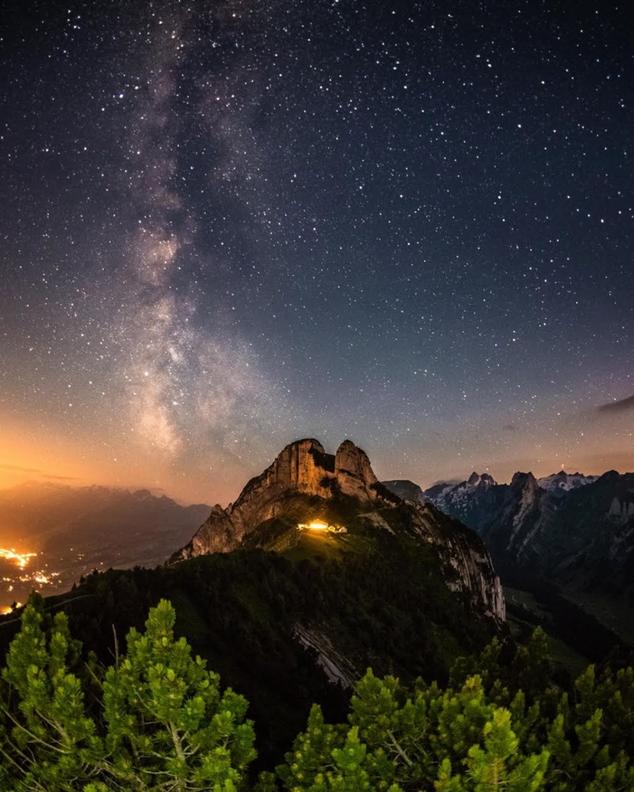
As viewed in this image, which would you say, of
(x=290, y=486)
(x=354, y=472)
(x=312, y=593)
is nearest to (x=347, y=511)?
(x=354, y=472)

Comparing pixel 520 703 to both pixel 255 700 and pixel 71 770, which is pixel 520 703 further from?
pixel 255 700

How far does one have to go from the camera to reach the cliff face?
148 m

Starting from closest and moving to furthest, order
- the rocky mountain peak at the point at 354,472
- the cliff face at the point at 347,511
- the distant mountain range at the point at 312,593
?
the distant mountain range at the point at 312,593 < the cliff face at the point at 347,511 < the rocky mountain peak at the point at 354,472

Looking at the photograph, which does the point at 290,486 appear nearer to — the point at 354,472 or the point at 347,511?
the point at 354,472

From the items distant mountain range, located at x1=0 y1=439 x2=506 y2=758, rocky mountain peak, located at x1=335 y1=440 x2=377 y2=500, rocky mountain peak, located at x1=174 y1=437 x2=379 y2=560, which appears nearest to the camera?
distant mountain range, located at x1=0 y1=439 x2=506 y2=758

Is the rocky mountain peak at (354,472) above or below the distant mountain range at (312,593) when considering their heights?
above

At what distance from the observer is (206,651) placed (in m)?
44.6

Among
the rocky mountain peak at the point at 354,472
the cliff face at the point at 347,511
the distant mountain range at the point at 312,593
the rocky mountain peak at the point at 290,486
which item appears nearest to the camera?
the distant mountain range at the point at 312,593

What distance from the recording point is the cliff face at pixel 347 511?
147625 millimetres

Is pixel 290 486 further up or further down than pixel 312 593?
further up

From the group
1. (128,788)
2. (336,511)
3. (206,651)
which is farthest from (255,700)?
(336,511)

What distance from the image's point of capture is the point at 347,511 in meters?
147

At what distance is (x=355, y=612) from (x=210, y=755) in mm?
68977

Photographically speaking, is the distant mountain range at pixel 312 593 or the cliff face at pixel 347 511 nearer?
the distant mountain range at pixel 312 593
